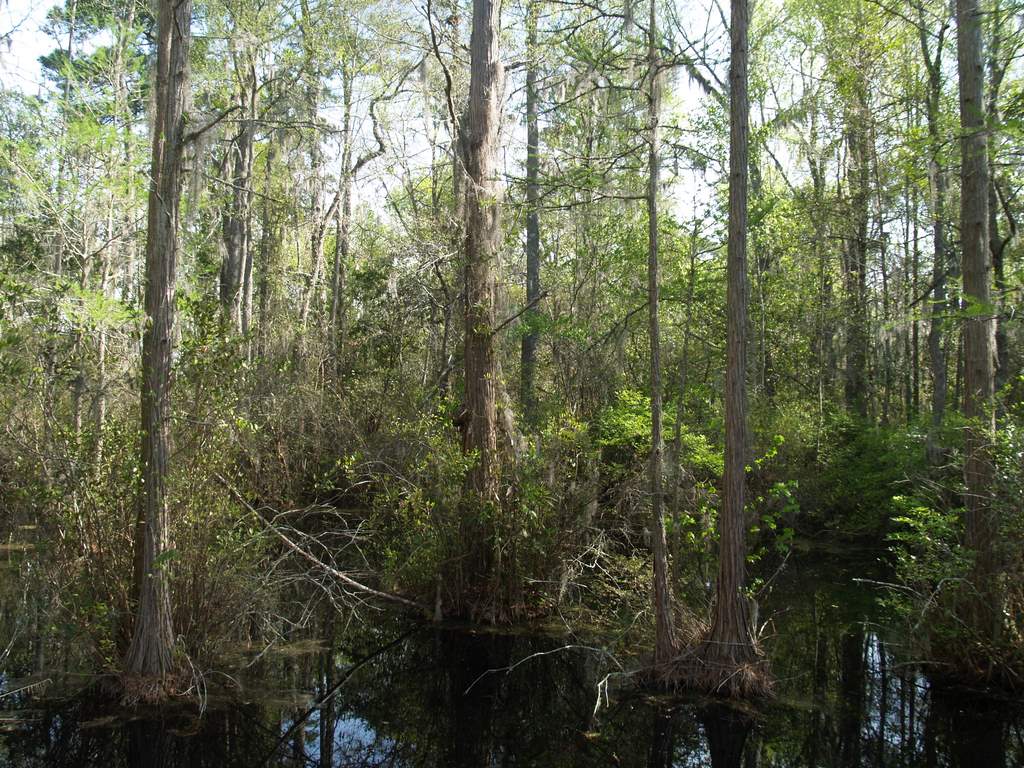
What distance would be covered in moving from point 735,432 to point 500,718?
3071 millimetres

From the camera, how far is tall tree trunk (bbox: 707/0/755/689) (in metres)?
6.36

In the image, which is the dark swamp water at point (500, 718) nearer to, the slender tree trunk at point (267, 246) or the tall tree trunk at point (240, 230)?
the slender tree trunk at point (267, 246)

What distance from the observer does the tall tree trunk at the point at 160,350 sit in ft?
19.2

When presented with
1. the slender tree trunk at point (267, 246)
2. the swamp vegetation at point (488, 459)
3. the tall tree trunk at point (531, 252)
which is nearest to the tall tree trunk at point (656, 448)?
the swamp vegetation at point (488, 459)

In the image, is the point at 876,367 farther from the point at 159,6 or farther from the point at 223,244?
the point at 159,6

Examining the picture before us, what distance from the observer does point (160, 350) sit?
599 cm

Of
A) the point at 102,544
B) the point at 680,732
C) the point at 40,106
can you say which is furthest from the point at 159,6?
the point at 680,732

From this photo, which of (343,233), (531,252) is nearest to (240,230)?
(343,233)

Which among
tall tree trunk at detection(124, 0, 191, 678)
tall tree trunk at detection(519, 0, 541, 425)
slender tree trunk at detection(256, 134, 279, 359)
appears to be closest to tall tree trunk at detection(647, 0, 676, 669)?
tall tree trunk at detection(519, 0, 541, 425)

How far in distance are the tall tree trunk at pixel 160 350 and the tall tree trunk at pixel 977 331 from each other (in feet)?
20.9

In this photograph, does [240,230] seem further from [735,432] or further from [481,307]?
[735,432]

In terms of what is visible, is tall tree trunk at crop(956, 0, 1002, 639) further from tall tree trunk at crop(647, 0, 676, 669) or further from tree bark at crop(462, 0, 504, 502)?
tree bark at crop(462, 0, 504, 502)

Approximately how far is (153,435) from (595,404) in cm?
673

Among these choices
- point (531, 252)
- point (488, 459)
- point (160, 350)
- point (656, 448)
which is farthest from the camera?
point (531, 252)
